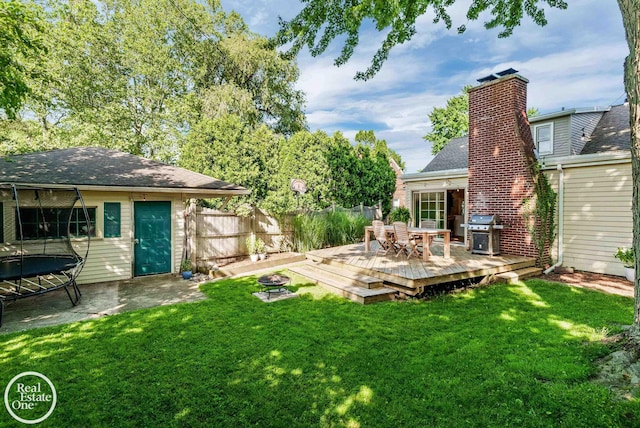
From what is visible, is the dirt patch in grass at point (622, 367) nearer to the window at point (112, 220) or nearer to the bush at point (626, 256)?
the bush at point (626, 256)

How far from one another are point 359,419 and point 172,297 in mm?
5256

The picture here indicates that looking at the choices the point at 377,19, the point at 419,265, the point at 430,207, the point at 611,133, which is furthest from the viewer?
the point at 430,207

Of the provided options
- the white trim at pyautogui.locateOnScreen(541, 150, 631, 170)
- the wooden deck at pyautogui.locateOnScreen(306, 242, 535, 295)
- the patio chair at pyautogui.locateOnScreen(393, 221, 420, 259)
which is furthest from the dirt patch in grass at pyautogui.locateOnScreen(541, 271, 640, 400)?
the white trim at pyautogui.locateOnScreen(541, 150, 631, 170)

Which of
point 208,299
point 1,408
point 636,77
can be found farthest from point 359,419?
point 208,299

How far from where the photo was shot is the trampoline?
21.0 ft

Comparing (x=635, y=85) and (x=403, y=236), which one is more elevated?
(x=635, y=85)

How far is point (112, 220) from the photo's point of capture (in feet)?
26.2

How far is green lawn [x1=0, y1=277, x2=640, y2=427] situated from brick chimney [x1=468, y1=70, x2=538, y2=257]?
3.19m

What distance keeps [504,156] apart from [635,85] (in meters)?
5.99

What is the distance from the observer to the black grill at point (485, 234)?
8455mm

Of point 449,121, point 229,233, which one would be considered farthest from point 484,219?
point 449,121

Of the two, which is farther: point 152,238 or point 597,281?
point 152,238

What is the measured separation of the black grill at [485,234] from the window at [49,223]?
10.5 meters

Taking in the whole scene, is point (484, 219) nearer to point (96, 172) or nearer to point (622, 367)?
point (622, 367)
